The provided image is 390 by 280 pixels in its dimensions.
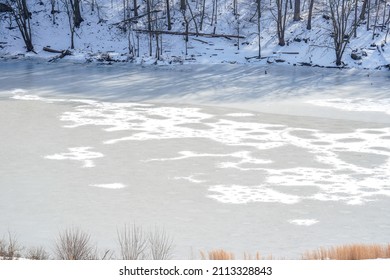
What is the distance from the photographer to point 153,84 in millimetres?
32469

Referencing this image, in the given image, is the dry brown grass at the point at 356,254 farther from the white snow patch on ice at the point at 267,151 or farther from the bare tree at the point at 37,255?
the white snow patch on ice at the point at 267,151

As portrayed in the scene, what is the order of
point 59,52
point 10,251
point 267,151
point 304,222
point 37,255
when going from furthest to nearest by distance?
point 59,52 < point 267,151 < point 304,222 < point 37,255 < point 10,251

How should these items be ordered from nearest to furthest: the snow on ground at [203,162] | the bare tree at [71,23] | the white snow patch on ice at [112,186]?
the snow on ground at [203,162] < the white snow patch on ice at [112,186] < the bare tree at [71,23]

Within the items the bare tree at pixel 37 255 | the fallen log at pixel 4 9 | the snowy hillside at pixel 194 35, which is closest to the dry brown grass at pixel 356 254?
the bare tree at pixel 37 255

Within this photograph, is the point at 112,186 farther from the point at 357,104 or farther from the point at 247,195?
the point at 357,104

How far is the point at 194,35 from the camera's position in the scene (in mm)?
48188

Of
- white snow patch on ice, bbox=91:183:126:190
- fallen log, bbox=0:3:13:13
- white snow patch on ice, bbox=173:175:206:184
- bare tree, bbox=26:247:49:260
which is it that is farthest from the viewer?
fallen log, bbox=0:3:13:13

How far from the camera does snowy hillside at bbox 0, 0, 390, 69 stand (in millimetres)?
42375

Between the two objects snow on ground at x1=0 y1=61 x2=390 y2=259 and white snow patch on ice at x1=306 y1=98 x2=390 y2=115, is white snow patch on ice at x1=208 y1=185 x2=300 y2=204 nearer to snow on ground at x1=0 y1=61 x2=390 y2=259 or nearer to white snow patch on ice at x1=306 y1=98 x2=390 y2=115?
snow on ground at x1=0 y1=61 x2=390 y2=259

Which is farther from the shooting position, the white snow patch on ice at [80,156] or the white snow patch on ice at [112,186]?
the white snow patch on ice at [80,156]

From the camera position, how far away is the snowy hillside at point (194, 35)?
42375 millimetres

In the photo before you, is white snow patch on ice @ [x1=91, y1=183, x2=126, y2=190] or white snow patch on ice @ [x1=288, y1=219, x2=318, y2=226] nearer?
white snow patch on ice @ [x1=288, y1=219, x2=318, y2=226]

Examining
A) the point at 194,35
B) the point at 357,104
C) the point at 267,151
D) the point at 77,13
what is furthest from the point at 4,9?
the point at 267,151

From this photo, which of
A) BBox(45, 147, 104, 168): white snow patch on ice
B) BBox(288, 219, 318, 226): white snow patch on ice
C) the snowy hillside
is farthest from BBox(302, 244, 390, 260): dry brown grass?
the snowy hillside
